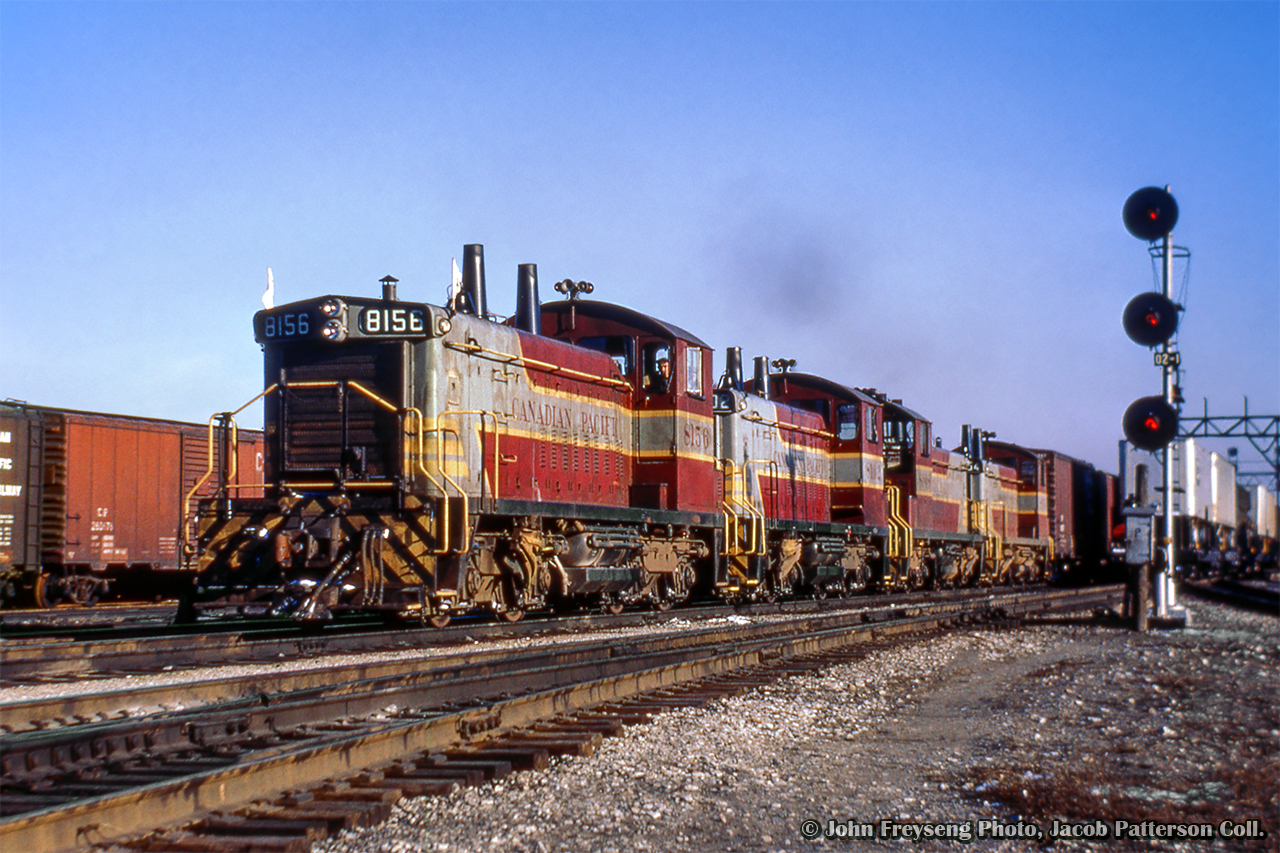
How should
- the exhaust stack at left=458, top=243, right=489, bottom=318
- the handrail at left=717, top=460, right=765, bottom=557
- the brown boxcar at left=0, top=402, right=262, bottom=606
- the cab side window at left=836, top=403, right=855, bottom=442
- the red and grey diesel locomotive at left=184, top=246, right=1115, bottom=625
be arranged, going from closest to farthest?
the red and grey diesel locomotive at left=184, top=246, right=1115, bottom=625 < the exhaust stack at left=458, top=243, right=489, bottom=318 < the handrail at left=717, top=460, right=765, bottom=557 < the brown boxcar at left=0, top=402, right=262, bottom=606 < the cab side window at left=836, top=403, right=855, bottom=442

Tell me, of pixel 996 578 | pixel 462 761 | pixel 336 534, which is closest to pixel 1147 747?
pixel 462 761

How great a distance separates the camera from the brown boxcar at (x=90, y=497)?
18.5m

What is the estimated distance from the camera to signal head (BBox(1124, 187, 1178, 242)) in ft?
28.2

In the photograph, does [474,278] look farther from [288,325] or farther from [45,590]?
[45,590]

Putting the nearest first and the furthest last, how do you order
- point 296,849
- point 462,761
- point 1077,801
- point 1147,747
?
1. point 296,849
2. point 1077,801
3. point 462,761
4. point 1147,747

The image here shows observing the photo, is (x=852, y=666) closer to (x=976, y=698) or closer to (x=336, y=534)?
(x=976, y=698)

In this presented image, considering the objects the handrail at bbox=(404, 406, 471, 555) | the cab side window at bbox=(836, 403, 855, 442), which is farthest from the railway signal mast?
the cab side window at bbox=(836, 403, 855, 442)

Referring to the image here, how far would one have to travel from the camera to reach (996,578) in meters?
32.8

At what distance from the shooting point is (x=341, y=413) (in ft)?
40.8

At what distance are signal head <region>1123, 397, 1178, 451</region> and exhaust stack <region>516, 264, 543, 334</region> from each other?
810 centimetres

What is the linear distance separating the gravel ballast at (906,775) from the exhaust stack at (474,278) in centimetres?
610

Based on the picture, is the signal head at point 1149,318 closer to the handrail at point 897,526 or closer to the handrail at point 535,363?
the handrail at point 535,363

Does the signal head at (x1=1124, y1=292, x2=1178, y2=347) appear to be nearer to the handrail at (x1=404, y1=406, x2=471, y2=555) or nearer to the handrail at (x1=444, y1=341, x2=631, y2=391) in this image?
the handrail at (x1=404, y1=406, x2=471, y2=555)

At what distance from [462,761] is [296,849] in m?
1.68
